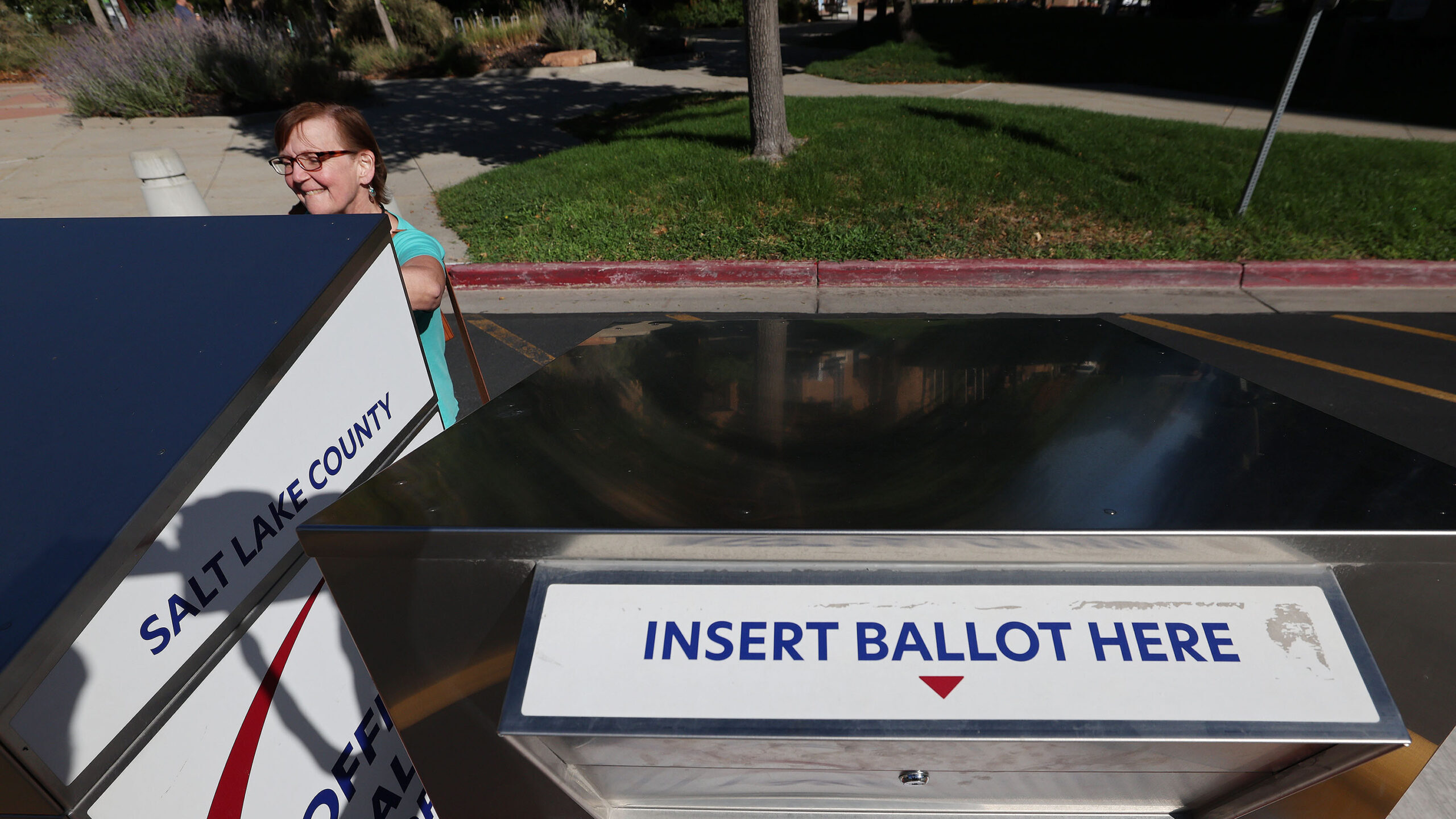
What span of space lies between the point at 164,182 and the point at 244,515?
2.83m

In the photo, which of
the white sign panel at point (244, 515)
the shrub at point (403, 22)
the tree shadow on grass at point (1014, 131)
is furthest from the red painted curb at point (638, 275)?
the shrub at point (403, 22)

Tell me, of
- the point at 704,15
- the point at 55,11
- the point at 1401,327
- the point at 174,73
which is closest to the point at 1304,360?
the point at 1401,327

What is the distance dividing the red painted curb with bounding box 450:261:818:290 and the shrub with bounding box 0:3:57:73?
17.4m

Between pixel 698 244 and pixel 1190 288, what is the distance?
4.46 metres

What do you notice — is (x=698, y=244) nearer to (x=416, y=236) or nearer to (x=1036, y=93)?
(x=416, y=236)

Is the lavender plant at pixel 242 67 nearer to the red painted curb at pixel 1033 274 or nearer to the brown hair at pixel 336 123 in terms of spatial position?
the red painted curb at pixel 1033 274

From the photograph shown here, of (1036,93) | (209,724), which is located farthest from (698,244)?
(1036,93)

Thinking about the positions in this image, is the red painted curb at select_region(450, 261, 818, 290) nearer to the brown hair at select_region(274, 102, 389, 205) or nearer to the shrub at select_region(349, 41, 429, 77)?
the brown hair at select_region(274, 102, 389, 205)

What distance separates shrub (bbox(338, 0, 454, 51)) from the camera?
2252 cm

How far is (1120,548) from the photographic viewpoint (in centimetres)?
108

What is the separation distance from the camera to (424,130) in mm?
13141

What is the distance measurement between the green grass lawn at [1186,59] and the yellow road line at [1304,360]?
8.93 m

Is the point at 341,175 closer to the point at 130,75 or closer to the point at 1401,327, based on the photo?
the point at 1401,327

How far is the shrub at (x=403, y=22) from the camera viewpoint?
22.5 m
